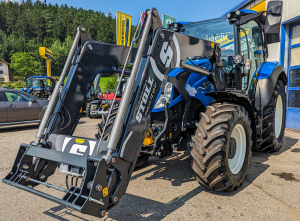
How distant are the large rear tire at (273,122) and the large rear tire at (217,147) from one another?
5.22 ft

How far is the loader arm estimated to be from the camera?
2334 mm

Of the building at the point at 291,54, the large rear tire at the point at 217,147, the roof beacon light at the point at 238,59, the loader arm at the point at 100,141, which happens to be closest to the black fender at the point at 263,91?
the roof beacon light at the point at 238,59

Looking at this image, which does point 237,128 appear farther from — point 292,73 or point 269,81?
point 292,73

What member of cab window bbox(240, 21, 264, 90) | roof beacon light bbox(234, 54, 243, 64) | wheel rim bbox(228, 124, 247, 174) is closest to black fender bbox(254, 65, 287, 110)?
cab window bbox(240, 21, 264, 90)

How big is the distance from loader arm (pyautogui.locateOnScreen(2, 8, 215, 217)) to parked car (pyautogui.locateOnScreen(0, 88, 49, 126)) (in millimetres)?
7013

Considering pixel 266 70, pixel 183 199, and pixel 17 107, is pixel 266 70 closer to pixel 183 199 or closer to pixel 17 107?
pixel 183 199

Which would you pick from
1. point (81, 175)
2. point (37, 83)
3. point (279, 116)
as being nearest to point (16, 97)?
point (37, 83)

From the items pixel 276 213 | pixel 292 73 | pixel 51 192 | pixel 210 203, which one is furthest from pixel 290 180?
pixel 292 73

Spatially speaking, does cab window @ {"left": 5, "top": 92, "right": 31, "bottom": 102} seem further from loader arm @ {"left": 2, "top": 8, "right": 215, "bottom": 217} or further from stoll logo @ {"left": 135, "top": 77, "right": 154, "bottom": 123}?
stoll logo @ {"left": 135, "top": 77, "right": 154, "bottom": 123}

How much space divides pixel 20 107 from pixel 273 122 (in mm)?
8609

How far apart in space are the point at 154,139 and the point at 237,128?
1.24m

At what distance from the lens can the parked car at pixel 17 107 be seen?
30.1 ft

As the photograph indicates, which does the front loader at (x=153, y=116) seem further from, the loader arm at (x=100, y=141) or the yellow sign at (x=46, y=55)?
the yellow sign at (x=46, y=55)

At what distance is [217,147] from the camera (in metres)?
3.12
